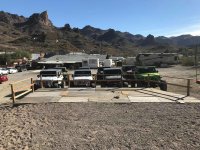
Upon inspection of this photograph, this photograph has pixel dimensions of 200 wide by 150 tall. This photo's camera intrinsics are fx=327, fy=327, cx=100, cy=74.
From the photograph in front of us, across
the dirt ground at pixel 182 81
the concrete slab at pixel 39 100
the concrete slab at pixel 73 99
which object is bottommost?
the dirt ground at pixel 182 81

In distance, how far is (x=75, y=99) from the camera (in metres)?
18.0

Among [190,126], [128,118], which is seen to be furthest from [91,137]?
[190,126]

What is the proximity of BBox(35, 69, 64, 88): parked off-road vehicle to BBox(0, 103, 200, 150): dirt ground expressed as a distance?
347 inches

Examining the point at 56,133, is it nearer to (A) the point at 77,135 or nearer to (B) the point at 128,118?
(A) the point at 77,135

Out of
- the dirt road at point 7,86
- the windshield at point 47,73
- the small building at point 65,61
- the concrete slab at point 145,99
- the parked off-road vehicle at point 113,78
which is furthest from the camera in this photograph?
the small building at point 65,61

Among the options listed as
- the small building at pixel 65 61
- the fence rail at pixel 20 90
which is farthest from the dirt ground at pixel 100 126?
the small building at pixel 65 61

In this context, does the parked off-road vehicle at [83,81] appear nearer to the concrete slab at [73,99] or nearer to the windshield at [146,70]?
the windshield at [146,70]

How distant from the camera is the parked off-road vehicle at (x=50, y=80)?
82.8 feet

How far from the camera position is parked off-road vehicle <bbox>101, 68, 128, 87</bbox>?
25.4 meters

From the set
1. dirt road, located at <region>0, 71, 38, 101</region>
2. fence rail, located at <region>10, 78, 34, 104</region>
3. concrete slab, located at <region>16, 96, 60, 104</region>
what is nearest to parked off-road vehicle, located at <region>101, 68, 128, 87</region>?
fence rail, located at <region>10, 78, 34, 104</region>

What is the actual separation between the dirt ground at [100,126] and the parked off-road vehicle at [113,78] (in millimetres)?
8768

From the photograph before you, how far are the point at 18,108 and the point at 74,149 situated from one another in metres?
7.05

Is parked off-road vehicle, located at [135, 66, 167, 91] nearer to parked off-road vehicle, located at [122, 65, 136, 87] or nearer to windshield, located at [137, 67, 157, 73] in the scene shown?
windshield, located at [137, 67, 157, 73]

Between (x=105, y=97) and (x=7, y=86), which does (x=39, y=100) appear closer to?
(x=105, y=97)
